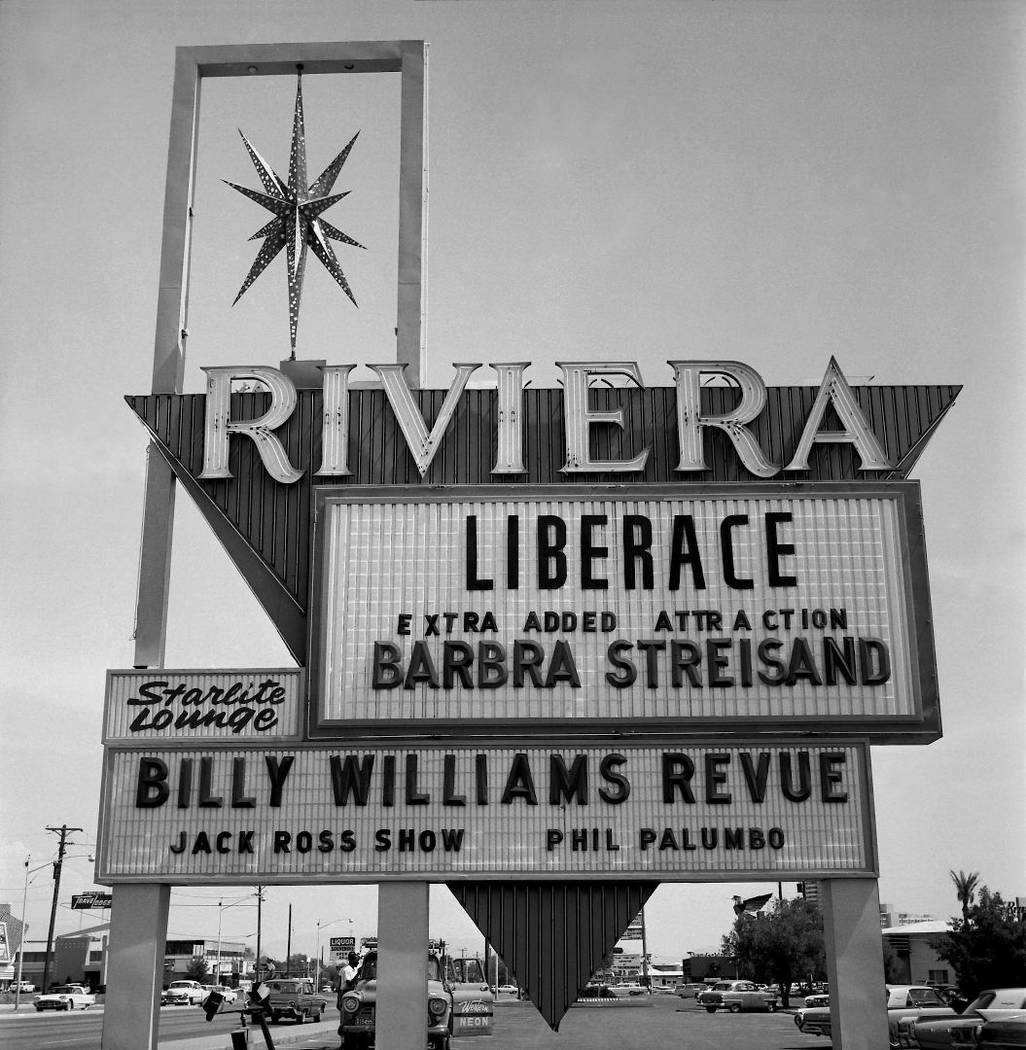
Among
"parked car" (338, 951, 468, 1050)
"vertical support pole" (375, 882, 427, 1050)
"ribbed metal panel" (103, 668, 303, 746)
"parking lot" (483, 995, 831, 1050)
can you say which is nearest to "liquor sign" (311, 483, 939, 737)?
"ribbed metal panel" (103, 668, 303, 746)

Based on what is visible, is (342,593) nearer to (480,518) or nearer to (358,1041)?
(480,518)

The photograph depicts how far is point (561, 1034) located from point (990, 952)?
16.2 m

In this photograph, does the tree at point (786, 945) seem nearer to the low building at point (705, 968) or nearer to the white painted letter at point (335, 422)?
the low building at point (705, 968)

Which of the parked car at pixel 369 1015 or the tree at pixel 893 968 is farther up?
the parked car at pixel 369 1015

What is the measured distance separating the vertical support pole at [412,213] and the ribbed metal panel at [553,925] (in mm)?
7483

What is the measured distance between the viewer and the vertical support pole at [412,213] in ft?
62.5

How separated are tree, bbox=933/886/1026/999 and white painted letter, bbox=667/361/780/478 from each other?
98.3ft

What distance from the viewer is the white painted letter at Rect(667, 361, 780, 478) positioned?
59.2 feet

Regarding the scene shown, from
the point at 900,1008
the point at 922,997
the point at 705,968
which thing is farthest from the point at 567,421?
the point at 705,968

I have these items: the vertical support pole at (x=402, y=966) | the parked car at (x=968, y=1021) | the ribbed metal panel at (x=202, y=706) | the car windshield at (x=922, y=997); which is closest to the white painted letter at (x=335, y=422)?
the ribbed metal panel at (x=202, y=706)

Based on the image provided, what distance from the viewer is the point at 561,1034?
3609cm

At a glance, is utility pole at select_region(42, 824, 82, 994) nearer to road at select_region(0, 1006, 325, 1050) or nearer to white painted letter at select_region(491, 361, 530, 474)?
road at select_region(0, 1006, 325, 1050)

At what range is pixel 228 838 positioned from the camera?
1684 cm

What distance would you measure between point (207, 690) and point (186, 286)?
6524 millimetres
